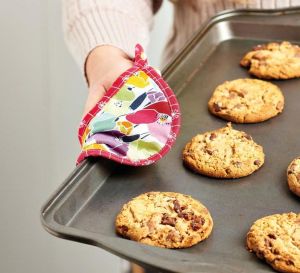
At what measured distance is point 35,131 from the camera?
6.40 ft

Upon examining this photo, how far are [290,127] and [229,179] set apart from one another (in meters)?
0.19

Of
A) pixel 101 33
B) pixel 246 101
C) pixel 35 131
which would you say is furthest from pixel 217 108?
pixel 35 131

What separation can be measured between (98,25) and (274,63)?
376 mm

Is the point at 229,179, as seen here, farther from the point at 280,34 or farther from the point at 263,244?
the point at 280,34

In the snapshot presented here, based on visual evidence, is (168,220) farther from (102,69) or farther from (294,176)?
(102,69)

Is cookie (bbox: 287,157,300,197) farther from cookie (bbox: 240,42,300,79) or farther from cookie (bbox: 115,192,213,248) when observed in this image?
cookie (bbox: 240,42,300,79)

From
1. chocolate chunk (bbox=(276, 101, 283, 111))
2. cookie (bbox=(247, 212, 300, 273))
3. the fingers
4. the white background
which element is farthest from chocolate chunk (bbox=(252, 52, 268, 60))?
the white background

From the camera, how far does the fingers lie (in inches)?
43.8

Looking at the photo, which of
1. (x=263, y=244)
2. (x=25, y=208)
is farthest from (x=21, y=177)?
(x=263, y=244)

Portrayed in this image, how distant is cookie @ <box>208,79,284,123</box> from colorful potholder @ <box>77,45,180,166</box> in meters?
0.15

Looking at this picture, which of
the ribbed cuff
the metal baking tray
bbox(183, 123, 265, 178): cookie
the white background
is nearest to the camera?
the metal baking tray

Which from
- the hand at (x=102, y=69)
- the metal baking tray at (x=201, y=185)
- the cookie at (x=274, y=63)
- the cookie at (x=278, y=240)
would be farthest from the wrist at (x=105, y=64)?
the cookie at (x=278, y=240)

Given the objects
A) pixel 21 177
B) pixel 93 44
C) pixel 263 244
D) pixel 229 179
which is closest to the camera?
pixel 263 244

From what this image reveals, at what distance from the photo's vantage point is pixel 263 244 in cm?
87
